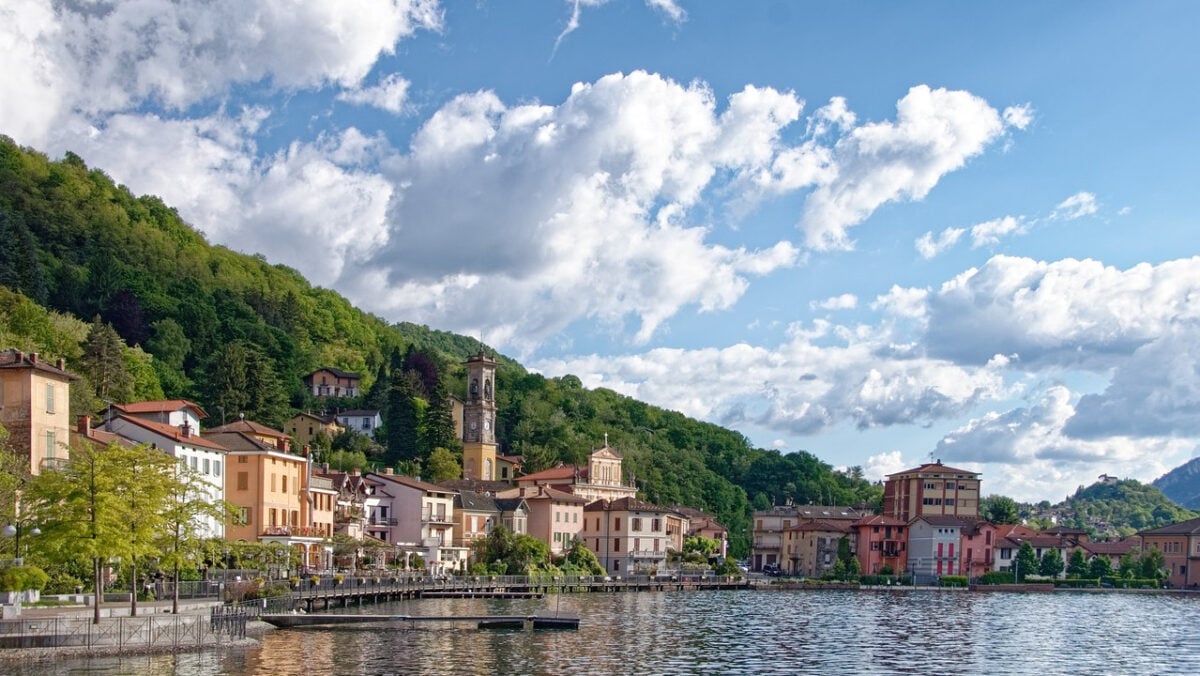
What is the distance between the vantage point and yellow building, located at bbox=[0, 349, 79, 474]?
197 ft

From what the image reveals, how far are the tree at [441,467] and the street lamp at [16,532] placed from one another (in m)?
80.9

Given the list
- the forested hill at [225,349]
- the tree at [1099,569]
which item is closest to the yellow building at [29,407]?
the forested hill at [225,349]

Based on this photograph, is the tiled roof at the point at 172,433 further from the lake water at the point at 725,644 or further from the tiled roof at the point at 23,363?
the lake water at the point at 725,644

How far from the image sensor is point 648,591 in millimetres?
109688

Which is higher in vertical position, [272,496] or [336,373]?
[336,373]

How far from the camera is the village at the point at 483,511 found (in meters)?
75.8

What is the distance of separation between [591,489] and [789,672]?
87.0 meters

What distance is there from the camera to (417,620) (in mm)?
63594

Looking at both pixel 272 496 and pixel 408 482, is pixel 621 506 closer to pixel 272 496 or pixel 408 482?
pixel 408 482

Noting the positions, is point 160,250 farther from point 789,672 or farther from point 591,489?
point 789,672

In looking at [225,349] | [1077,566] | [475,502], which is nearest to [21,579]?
[475,502]

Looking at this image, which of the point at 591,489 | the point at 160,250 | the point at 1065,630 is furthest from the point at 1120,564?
the point at 160,250

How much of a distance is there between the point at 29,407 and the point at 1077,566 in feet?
360

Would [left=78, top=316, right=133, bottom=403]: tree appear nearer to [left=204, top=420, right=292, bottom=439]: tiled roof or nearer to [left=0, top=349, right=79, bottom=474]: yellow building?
[left=204, top=420, right=292, bottom=439]: tiled roof
